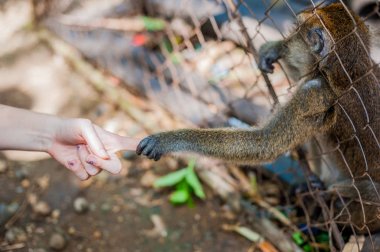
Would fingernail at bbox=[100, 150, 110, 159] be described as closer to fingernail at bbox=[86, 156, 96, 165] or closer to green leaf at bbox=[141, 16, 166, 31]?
fingernail at bbox=[86, 156, 96, 165]

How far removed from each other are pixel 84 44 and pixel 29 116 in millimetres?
2477

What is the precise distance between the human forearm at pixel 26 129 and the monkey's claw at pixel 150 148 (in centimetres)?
50

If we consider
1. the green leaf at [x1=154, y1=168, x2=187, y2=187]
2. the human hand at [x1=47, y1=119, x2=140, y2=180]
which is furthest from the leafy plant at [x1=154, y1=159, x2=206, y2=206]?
the human hand at [x1=47, y1=119, x2=140, y2=180]

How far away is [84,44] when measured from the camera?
5.01 m

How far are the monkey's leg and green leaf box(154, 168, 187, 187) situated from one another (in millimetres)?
899

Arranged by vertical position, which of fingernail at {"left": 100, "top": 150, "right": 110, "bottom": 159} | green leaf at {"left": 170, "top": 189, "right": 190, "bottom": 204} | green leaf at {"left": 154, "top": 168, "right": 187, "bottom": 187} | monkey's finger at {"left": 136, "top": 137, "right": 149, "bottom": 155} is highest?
fingernail at {"left": 100, "top": 150, "right": 110, "bottom": 159}

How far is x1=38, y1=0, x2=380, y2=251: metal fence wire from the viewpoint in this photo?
283cm

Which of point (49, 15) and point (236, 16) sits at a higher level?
point (49, 15)

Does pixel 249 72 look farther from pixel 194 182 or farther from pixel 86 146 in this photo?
pixel 86 146

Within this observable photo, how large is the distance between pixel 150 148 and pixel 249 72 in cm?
173

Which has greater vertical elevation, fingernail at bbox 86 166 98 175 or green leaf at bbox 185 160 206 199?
fingernail at bbox 86 166 98 175

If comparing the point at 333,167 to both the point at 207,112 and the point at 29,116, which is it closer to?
the point at 207,112

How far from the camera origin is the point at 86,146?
260cm

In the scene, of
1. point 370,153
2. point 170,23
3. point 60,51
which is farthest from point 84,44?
point 370,153
